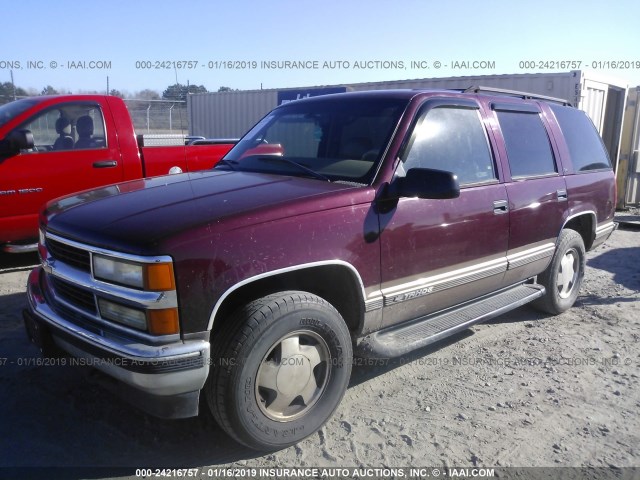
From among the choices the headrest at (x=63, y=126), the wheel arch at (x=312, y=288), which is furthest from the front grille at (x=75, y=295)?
the headrest at (x=63, y=126)

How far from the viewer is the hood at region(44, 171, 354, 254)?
2.57 meters

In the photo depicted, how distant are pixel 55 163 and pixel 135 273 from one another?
3943 millimetres

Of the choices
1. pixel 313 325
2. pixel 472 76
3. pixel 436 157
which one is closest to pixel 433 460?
pixel 313 325

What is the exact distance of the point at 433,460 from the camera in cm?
290

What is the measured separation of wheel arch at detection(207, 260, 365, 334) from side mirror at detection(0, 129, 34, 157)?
3.80 m

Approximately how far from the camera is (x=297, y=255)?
2.80 m

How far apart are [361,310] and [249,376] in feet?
2.72

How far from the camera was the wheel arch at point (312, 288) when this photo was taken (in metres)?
2.76

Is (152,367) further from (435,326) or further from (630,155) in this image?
(630,155)

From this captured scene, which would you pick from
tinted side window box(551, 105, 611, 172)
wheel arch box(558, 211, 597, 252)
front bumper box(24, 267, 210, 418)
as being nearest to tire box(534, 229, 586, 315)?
wheel arch box(558, 211, 597, 252)

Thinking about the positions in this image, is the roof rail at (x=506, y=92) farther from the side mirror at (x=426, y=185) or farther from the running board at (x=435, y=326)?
the running board at (x=435, y=326)

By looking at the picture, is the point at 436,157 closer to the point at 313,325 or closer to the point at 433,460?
the point at 313,325

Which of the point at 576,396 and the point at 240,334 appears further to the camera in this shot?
the point at 576,396

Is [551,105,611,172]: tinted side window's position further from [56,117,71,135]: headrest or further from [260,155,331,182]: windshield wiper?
[56,117,71,135]: headrest
